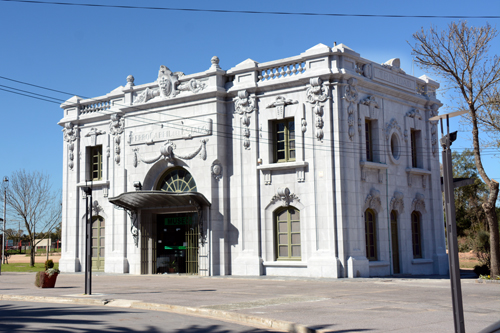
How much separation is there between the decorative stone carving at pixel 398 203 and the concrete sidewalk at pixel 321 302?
5343 mm

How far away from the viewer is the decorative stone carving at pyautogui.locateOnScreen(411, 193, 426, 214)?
2818 centimetres

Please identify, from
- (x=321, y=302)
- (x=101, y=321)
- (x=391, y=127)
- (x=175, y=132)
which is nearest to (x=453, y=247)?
(x=321, y=302)

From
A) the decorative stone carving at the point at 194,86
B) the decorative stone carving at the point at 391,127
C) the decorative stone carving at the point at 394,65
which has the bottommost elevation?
the decorative stone carving at the point at 391,127

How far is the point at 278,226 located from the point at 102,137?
1213 centimetres

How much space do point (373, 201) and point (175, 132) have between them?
9978 mm

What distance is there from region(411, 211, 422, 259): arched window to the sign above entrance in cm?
1080

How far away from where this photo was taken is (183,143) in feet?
92.3

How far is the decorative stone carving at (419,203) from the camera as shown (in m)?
28.2

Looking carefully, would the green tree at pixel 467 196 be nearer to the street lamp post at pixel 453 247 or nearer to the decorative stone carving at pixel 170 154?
the decorative stone carving at pixel 170 154

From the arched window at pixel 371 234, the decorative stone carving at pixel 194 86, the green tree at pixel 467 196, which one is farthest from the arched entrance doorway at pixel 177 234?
the green tree at pixel 467 196

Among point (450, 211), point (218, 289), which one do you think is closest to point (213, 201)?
point (218, 289)

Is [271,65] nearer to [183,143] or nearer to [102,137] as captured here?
[183,143]

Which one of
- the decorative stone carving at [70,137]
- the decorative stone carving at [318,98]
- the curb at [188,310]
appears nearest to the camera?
the curb at [188,310]

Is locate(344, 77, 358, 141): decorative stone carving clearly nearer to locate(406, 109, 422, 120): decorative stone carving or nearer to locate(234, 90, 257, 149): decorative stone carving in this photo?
locate(234, 90, 257, 149): decorative stone carving
